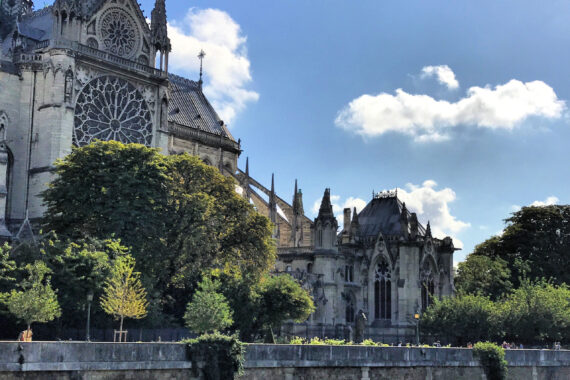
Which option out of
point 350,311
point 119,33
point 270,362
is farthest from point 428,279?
point 270,362

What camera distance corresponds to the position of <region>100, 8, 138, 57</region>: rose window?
6134cm

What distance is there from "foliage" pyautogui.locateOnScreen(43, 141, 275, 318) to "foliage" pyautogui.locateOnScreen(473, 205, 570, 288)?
34.5 m

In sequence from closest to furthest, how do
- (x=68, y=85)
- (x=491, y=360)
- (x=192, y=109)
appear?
(x=491, y=360), (x=68, y=85), (x=192, y=109)

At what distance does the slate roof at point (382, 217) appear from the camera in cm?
7638

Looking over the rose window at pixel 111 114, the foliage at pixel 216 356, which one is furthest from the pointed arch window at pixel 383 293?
the foliage at pixel 216 356

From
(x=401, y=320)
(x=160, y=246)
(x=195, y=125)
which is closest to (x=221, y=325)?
(x=160, y=246)

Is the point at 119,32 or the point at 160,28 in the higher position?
the point at 160,28

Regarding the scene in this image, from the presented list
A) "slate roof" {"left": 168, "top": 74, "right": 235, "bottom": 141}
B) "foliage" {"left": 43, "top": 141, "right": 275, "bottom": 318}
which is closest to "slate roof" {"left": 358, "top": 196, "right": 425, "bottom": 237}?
"slate roof" {"left": 168, "top": 74, "right": 235, "bottom": 141}

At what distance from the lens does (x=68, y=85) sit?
56.2 metres

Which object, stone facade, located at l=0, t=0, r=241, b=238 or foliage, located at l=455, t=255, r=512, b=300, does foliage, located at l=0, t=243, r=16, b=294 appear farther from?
foliage, located at l=455, t=255, r=512, b=300

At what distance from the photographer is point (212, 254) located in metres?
48.8

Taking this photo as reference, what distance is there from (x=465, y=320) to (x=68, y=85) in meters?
32.9

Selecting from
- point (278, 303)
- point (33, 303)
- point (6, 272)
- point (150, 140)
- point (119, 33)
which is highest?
point (119, 33)

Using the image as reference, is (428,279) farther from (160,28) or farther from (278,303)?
Answer: (160,28)
